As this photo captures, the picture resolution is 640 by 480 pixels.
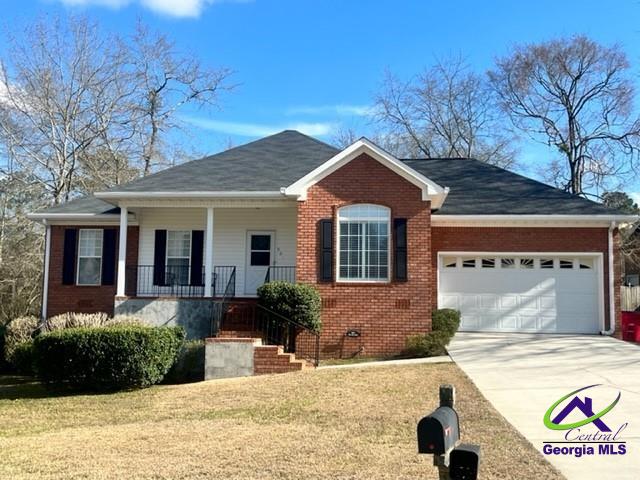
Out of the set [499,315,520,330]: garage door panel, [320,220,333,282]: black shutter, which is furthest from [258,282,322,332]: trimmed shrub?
[499,315,520,330]: garage door panel

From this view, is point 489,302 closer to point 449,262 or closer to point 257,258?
point 449,262

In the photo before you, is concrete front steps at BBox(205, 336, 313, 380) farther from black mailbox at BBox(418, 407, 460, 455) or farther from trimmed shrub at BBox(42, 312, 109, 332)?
black mailbox at BBox(418, 407, 460, 455)

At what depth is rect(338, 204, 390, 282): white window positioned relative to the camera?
46.2 feet

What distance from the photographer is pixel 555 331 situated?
15.5 m

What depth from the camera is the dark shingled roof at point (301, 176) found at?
15.6 m

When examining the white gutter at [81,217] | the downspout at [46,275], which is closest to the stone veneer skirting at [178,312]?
the white gutter at [81,217]

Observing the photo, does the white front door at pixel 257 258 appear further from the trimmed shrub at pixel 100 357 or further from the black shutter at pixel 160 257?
the trimmed shrub at pixel 100 357

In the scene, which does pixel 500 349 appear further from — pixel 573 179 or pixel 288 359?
pixel 573 179

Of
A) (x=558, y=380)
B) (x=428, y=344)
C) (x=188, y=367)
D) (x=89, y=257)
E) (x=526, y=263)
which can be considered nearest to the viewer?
(x=558, y=380)

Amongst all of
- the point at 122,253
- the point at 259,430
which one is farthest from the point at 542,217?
the point at 122,253

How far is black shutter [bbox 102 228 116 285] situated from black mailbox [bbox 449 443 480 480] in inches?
608

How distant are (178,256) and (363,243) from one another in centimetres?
593

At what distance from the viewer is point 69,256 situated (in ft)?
55.9

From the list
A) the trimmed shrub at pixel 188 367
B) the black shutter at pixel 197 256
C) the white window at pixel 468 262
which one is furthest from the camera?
the black shutter at pixel 197 256
